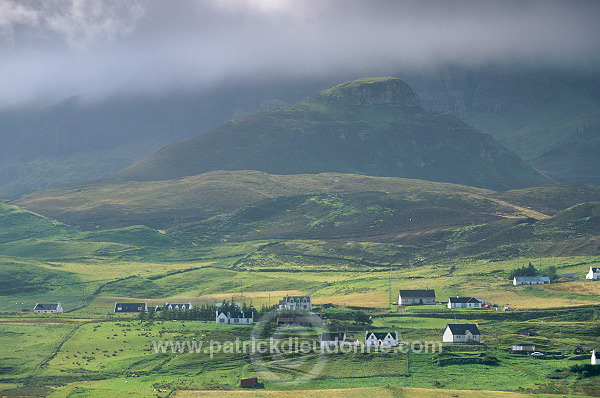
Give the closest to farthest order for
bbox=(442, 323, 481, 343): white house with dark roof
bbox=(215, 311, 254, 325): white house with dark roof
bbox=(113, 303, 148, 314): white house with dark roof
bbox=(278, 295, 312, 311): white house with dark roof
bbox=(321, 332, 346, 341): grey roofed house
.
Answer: bbox=(321, 332, 346, 341): grey roofed house, bbox=(442, 323, 481, 343): white house with dark roof, bbox=(215, 311, 254, 325): white house with dark roof, bbox=(278, 295, 312, 311): white house with dark roof, bbox=(113, 303, 148, 314): white house with dark roof

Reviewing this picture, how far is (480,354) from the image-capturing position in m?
138

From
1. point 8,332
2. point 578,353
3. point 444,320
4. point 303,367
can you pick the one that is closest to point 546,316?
point 444,320

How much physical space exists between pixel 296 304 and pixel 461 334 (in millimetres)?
46053

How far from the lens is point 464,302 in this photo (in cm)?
18500

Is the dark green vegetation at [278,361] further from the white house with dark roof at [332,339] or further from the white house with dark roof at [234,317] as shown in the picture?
the white house with dark roof at [234,317]

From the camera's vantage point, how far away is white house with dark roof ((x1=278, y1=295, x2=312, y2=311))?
181 m

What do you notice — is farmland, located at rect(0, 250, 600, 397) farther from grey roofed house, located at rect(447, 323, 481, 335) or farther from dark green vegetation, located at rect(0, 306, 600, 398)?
grey roofed house, located at rect(447, 323, 481, 335)

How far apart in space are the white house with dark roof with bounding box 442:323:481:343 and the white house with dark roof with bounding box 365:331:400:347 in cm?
879

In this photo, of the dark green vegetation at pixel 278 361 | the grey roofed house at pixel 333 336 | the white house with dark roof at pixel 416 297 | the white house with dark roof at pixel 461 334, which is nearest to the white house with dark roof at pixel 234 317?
the dark green vegetation at pixel 278 361

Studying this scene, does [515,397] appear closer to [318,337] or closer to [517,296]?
[318,337]

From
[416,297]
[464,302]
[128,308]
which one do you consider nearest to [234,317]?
[128,308]

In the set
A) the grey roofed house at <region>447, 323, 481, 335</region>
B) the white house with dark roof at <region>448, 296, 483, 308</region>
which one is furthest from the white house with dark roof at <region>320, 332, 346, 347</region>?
the white house with dark roof at <region>448, 296, 483, 308</region>

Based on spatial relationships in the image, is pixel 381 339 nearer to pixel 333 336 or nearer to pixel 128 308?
pixel 333 336

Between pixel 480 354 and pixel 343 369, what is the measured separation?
2125 centimetres
